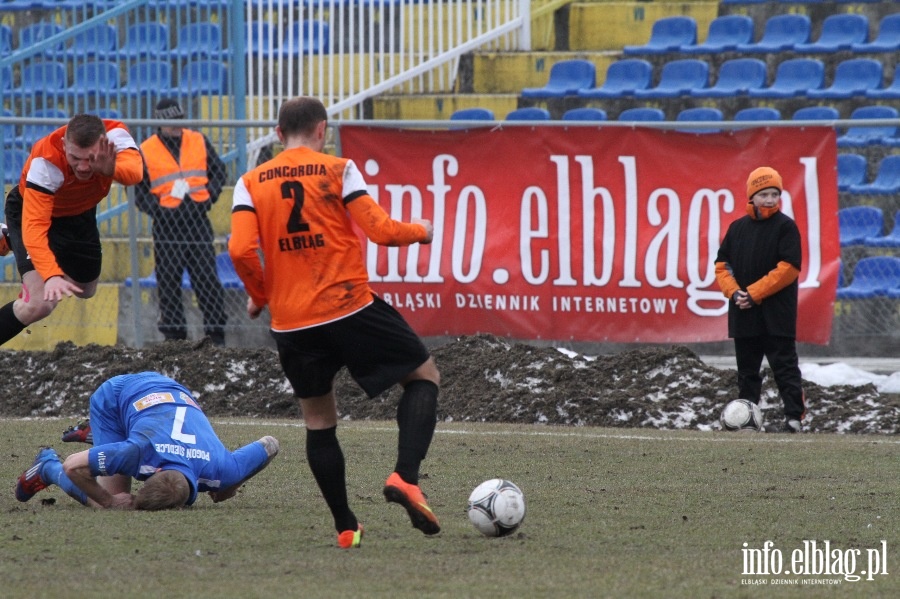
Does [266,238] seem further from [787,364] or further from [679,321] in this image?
[679,321]

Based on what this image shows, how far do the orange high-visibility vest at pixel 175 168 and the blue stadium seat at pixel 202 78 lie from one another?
2425 mm

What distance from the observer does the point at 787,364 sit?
10.7m

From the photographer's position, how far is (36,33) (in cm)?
1881

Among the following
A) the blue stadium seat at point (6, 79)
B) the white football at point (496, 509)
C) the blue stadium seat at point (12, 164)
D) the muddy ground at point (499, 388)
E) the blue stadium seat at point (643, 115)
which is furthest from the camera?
the blue stadium seat at point (643, 115)

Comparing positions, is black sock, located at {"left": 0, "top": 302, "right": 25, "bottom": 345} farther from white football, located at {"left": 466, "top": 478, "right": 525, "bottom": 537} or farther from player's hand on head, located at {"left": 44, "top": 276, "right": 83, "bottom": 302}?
white football, located at {"left": 466, "top": 478, "right": 525, "bottom": 537}


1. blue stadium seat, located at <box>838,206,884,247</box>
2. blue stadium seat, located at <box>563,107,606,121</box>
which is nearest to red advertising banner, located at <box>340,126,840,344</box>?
blue stadium seat, located at <box>838,206,884,247</box>

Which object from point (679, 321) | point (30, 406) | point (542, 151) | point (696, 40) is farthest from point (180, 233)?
point (696, 40)

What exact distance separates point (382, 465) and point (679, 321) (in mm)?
4710

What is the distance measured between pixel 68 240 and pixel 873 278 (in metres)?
7.77

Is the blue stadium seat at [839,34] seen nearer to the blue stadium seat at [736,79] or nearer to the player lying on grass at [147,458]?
the blue stadium seat at [736,79]

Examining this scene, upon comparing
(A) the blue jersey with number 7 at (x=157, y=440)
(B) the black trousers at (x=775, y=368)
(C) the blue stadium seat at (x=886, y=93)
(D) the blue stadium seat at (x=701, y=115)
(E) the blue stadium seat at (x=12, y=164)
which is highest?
(C) the blue stadium seat at (x=886, y=93)

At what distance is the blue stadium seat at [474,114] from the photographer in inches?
669

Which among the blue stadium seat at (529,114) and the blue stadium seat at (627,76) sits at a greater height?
the blue stadium seat at (627,76)

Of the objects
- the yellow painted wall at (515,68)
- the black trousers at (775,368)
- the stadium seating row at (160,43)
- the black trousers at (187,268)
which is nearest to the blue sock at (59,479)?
the black trousers at (775,368)
